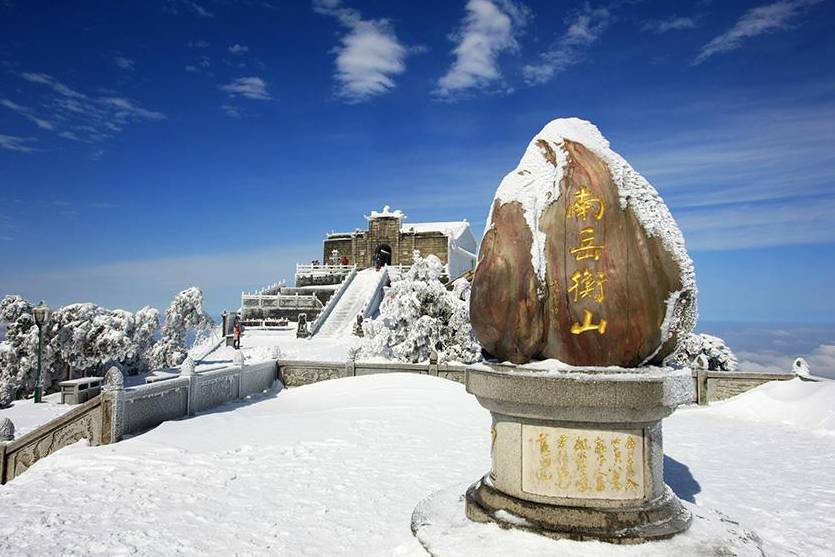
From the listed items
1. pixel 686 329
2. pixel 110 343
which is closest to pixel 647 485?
pixel 686 329

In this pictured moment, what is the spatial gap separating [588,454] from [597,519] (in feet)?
1.62

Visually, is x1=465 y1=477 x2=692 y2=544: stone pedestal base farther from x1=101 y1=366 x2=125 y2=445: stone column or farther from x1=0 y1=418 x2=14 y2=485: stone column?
x1=0 y1=418 x2=14 y2=485: stone column

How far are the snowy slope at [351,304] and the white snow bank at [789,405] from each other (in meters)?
17.4

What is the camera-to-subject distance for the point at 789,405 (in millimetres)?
13039

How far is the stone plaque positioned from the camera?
4.47m

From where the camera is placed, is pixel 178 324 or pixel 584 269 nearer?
pixel 584 269

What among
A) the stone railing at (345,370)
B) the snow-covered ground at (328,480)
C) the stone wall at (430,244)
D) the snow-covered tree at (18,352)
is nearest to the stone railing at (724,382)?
the snow-covered ground at (328,480)

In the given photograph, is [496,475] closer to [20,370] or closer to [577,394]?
[577,394]

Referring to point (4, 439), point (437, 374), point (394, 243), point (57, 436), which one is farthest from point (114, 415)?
point (394, 243)

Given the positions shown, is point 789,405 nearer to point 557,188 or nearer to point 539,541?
point 557,188

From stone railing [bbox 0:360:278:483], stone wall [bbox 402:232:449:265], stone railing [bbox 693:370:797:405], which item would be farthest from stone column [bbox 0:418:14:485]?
stone wall [bbox 402:232:449:265]

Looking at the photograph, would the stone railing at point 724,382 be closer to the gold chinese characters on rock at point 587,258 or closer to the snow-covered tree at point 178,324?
the gold chinese characters on rock at point 587,258

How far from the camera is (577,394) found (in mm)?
4414

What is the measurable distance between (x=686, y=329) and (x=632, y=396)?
107 cm
